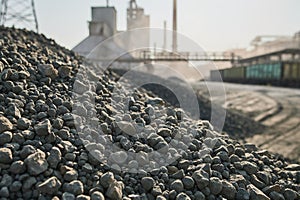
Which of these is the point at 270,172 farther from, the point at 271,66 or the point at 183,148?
the point at 271,66

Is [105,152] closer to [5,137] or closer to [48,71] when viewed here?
[5,137]

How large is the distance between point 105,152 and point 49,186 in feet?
1.92

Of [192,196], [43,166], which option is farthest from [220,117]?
[43,166]

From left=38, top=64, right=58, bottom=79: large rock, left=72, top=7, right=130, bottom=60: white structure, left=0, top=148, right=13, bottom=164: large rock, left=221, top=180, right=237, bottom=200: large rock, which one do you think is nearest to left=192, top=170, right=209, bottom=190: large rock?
left=221, top=180, right=237, bottom=200: large rock

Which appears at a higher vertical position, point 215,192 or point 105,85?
point 105,85

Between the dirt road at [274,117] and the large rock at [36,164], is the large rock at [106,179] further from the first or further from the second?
the dirt road at [274,117]

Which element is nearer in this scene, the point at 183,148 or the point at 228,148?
the point at 183,148

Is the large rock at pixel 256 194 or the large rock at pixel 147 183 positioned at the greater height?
the large rock at pixel 147 183

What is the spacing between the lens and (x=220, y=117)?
8.12 meters

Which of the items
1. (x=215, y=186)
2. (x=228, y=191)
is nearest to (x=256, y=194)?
(x=228, y=191)

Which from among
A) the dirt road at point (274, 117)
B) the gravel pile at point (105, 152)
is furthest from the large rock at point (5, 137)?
the dirt road at point (274, 117)

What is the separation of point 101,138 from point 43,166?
0.60m

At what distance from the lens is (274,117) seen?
30.2ft

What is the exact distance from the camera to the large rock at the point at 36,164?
76.4 inches
